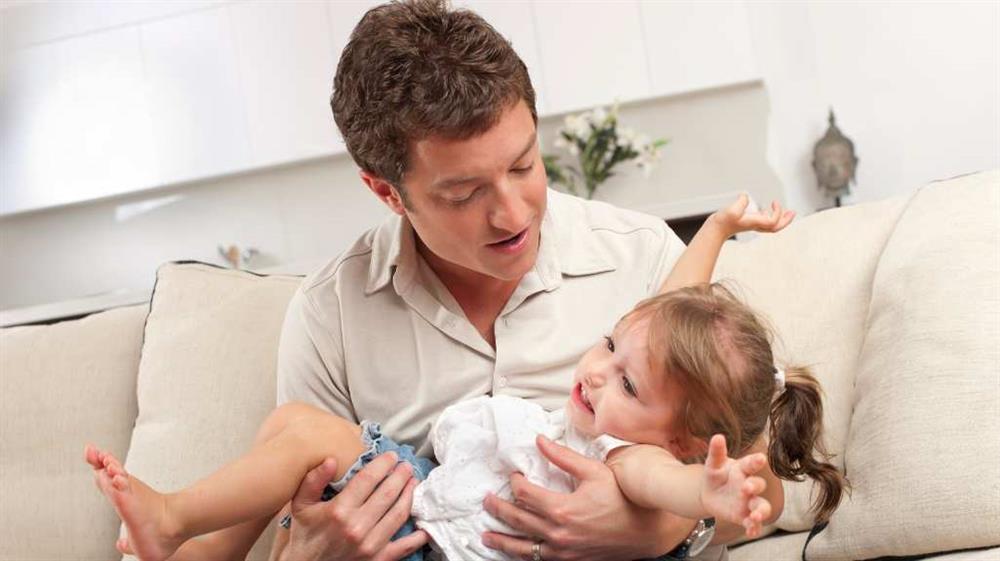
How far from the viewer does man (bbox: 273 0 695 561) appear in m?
1.55

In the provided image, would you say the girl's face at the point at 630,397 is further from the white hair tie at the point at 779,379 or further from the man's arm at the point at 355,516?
the man's arm at the point at 355,516

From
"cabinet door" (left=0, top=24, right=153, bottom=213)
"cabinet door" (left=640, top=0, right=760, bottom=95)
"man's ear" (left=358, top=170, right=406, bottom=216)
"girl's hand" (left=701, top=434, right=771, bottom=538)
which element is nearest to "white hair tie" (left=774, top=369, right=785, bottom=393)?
"girl's hand" (left=701, top=434, right=771, bottom=538)

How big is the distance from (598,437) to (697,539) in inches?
8.1

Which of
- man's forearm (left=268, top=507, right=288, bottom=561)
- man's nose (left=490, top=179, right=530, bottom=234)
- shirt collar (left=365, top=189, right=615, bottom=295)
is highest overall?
man's nose (left=490, top=179, right=530, bottom=234)

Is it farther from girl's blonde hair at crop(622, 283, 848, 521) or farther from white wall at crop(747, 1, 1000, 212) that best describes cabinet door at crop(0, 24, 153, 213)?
girl's blonde hair at crop(622, 283, 848, 521)

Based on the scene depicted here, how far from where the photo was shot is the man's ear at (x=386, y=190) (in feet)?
5.66

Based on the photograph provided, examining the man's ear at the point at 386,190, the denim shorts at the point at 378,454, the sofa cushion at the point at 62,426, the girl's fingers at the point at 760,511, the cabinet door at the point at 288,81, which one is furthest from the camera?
the cabinet door at the point at 288,81

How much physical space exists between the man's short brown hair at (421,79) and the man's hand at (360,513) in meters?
0.44

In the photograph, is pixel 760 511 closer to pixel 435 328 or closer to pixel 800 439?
pixel 800 439

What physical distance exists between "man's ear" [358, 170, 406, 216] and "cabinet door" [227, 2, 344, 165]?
11.0ft

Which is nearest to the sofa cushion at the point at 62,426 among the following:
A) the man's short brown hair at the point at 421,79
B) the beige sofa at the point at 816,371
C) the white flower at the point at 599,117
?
the beige sofa at the point at 816,371

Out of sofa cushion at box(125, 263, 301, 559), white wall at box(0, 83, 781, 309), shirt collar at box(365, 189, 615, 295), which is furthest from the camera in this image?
white wall at box(0, 83, 781, 309)

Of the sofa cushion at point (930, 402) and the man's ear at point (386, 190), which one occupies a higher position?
the man's ear at point (386, 190)

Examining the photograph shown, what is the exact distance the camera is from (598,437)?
1.57 meters
